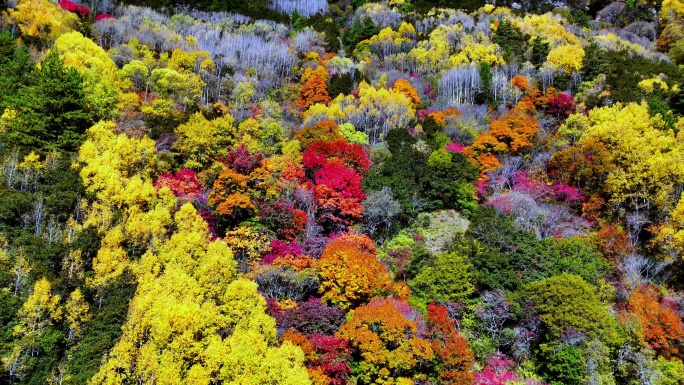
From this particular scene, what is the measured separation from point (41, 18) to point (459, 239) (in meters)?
50.6

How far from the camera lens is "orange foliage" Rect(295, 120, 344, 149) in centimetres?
4903

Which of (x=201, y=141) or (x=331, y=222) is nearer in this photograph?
(x=331, y=222)

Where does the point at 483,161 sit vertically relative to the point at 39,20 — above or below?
below

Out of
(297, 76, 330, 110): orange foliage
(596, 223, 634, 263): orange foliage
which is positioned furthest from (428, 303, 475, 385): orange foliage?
(297, 76, 330, 110): orange foliage

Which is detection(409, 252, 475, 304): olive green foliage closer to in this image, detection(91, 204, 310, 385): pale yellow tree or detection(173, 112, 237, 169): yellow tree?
detection(91, 204, 310, 385): pale yellow tree

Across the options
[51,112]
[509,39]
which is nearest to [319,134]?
[51,112]

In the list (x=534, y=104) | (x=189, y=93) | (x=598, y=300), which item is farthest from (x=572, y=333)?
(x=189, y=93)

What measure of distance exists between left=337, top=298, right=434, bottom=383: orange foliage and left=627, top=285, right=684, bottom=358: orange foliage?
13.0 meters

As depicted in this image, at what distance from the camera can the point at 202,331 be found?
26.8 metres

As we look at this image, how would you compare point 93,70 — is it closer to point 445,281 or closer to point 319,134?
point 319,134

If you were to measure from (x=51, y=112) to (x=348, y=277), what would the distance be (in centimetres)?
2479

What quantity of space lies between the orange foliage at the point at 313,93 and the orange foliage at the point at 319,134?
10667 millimetres

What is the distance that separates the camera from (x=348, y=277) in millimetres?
32500

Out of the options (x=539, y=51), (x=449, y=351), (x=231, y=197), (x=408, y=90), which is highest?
(x=539, y=51)
